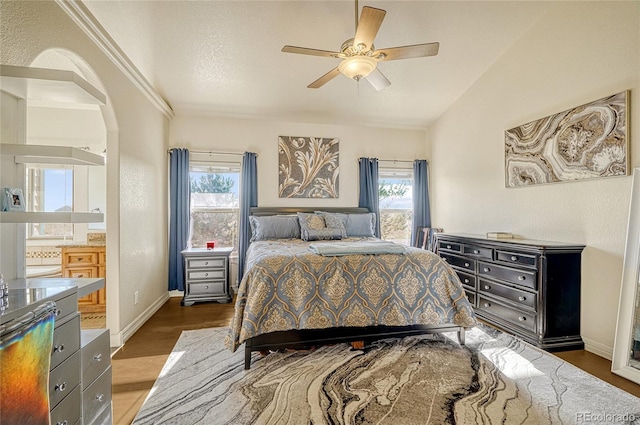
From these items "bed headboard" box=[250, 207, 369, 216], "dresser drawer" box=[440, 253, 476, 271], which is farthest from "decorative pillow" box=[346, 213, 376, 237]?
"dresser drawer" box=[440, 253, 476, 271]

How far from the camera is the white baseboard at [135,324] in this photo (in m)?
2.70

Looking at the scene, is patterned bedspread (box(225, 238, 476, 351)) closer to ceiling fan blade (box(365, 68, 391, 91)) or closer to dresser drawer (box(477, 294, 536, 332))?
dresser drawer (box(477, 294, 536, 332))

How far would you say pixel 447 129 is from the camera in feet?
15.1

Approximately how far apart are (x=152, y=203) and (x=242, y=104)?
72.2 inches

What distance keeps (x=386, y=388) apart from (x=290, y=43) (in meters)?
3.31

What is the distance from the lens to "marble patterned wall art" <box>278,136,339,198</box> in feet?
15.3

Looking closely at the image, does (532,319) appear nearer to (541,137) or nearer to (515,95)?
(541,137)

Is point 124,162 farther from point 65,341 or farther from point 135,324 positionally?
point 65,341

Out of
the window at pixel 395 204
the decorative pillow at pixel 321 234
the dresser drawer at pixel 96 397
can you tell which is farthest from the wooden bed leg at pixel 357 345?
the window at pixel 395 204

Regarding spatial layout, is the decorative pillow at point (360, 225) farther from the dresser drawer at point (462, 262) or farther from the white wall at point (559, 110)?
the white wall at point (559, 110)

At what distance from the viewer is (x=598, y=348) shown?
8.29 ft

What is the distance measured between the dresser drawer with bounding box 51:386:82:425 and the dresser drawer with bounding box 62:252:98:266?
2846mm

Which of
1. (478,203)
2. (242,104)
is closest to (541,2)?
(478,203)

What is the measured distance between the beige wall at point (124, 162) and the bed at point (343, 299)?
1.40 meters
